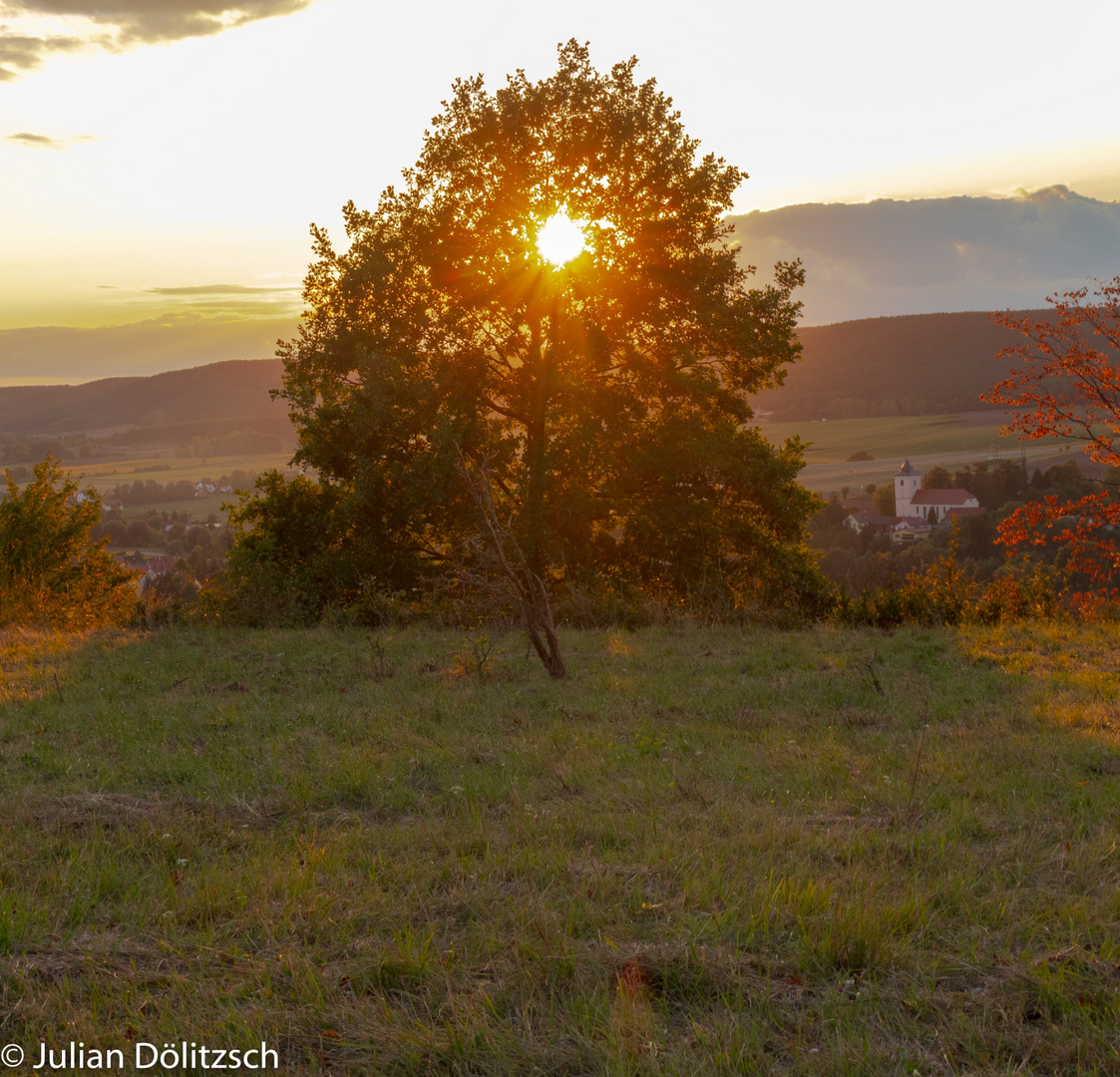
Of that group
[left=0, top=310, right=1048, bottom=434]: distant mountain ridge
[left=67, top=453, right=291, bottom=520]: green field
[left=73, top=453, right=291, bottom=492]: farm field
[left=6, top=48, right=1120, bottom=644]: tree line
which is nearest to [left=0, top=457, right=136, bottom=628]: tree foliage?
[left=6, top=48, right=1120, bottom=644]: tree line

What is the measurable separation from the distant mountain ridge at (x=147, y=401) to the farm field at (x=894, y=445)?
6938 cm

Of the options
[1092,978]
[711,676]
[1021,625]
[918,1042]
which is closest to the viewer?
[918,1042]

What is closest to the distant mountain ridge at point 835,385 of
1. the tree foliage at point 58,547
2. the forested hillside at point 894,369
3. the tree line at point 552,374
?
the forested hillside at point 894,369

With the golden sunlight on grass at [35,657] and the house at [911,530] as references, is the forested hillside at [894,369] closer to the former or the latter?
the house at [911,530]

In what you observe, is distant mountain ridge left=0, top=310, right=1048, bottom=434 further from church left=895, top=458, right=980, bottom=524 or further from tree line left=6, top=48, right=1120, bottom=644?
tree line left=6, top=48, right=1120, bottom=644

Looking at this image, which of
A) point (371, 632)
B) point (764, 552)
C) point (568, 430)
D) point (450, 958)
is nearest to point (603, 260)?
point (568, 430)

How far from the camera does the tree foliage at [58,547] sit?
2091cm

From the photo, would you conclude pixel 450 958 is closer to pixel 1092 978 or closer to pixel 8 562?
pixel 1092 978

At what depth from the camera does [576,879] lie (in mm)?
4730

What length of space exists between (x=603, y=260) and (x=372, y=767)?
50.9 feet

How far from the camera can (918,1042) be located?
3270mm

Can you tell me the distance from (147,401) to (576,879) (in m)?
155

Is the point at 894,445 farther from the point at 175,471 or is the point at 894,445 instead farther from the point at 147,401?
the point at 147,401

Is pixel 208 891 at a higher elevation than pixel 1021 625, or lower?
higher
